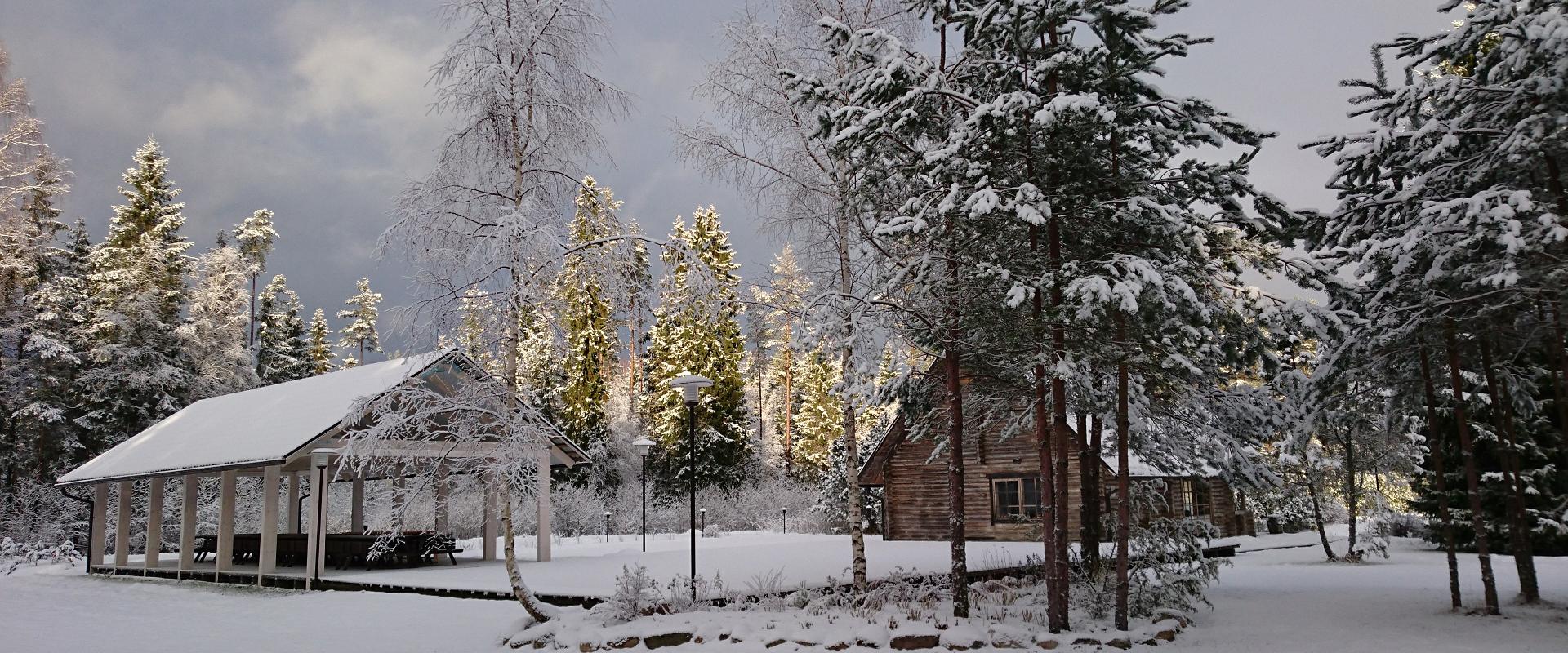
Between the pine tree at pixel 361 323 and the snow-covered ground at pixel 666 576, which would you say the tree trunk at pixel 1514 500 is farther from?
the pine tree at pixel 361 323

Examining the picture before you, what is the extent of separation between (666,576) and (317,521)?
21.3 ft

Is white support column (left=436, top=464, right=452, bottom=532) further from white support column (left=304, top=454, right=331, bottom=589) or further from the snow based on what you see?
the snow

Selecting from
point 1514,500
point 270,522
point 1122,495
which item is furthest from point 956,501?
point 270,522

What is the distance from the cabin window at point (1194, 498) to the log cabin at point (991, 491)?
0.02 metres

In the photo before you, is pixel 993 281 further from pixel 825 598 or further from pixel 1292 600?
pixel 1292 600

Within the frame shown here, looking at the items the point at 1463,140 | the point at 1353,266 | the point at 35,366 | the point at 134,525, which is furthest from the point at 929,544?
the point at 35,366

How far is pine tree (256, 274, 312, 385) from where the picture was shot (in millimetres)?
39500

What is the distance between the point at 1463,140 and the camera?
30.9 ft

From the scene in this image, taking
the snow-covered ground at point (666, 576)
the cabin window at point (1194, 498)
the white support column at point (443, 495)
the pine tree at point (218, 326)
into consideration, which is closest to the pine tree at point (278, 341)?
the pine tree at point (218, 326)

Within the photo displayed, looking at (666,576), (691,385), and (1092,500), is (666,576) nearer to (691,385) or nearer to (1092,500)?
(691,385)

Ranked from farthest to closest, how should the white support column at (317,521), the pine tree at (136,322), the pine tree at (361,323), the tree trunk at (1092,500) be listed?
1. the pine tree at (361,323)
2. the pine tree at (136,322)
3. the white support column at (317,521)
4. the tree trunk at (1092,500)

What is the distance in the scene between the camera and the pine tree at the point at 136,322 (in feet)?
96.4

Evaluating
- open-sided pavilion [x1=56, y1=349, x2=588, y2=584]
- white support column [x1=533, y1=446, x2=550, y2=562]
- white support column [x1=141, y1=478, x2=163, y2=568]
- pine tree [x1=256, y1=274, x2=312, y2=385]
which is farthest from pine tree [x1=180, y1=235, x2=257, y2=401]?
white support column [x1=533, y1=446, x2=550, y2=562]

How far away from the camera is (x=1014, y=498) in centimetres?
2356
